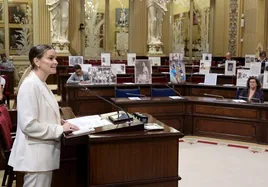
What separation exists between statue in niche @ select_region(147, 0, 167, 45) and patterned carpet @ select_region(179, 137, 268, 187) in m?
7.93

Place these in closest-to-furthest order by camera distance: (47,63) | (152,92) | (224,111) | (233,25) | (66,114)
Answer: (47,63) → (66,114) → (224,111) → (152,92) → (233,25)

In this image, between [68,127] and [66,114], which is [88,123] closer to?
[68,127]

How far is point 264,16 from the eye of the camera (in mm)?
13508

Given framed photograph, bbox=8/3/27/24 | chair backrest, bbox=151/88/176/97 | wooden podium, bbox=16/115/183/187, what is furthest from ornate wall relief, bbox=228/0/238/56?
wooden podium, bbox=16/115/183/187

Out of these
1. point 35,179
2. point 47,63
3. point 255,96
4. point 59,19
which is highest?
point 59,19

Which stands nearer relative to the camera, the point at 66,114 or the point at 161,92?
the point at 66,114

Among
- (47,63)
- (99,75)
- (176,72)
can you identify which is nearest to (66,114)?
(47,63)

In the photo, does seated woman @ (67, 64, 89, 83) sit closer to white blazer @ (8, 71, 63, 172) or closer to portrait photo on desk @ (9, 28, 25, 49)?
portrait photo on desk @ (9, 28, 25, 49)

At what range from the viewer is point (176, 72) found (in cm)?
795

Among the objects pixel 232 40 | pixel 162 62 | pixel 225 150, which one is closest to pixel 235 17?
pixel 232 40

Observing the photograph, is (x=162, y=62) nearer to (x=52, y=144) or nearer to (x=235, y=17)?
(x=235, y=17)

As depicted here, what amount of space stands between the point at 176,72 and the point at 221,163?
3.27 metres

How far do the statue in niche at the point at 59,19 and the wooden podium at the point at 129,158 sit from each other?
978cm

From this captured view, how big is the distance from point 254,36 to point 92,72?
8.22 metres
